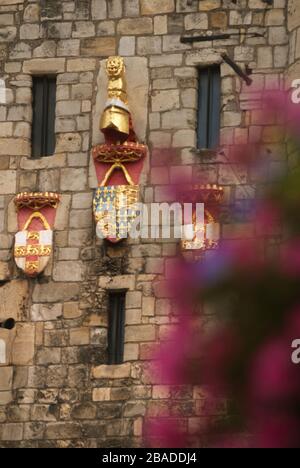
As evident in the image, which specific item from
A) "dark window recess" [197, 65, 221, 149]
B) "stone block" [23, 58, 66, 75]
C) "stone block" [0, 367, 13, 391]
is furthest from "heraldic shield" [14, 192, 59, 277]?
"dark window recess" [197, 65, 221, 149]

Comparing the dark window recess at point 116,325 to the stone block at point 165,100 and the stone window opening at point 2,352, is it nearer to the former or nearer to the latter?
the stone window opening at point 2,352

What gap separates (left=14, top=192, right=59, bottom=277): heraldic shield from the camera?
787 inches

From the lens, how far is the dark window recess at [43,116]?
20.5 metres

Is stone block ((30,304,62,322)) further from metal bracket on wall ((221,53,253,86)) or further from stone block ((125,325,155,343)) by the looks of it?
metal bracket on wall ((221,53,253,86))

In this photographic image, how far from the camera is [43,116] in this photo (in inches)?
813

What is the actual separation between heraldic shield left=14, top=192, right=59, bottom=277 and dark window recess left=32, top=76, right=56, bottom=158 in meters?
0.65

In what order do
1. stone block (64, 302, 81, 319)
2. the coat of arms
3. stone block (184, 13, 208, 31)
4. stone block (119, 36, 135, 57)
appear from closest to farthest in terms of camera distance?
stone block (64, 302, 81, 319)
the coat of arms
stone block (184, 13, 208, 31)
stone block (119, 36, 135, 57)

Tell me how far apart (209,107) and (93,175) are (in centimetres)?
156

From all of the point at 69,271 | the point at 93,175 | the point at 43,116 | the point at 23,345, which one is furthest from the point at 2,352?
the point at 43,116

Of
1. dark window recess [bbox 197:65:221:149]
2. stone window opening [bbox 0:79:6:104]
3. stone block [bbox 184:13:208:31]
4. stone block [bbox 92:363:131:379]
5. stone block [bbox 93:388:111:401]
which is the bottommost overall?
stone block [bbox 93:388:111:401]

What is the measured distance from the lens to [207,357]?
10.7m

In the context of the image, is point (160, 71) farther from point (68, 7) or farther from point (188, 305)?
point (188, 305)

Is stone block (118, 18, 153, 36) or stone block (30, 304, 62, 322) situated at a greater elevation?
stone block (118, 18, 153, 36)

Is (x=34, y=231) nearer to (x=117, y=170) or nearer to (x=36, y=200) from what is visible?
(x=36, y=200)
